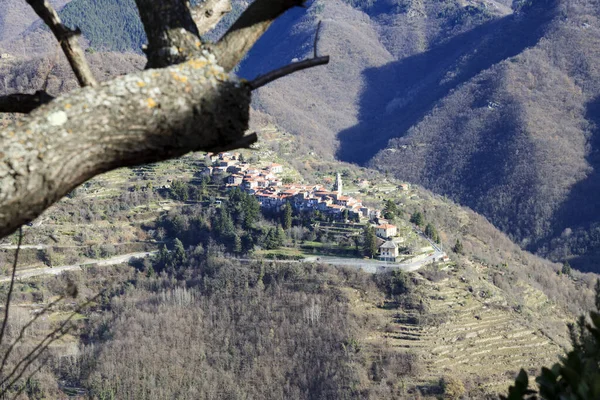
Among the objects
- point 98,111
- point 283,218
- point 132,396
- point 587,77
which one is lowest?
point 132,396

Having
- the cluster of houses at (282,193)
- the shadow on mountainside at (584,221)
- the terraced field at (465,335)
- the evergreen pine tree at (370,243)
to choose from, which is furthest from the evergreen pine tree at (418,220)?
the shadow on mountainside at (584,221)

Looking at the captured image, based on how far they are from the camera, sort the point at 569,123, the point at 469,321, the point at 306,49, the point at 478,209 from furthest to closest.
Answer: the point at 306,49, the point at 569,123, the point at 478,209, the point at 469,321

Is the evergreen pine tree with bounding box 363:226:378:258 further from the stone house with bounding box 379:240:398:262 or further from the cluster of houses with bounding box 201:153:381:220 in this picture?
the cluster of houses with bounding box 201:153:381:220

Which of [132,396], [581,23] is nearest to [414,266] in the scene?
[132,396]

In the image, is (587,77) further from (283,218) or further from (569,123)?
(283,218)

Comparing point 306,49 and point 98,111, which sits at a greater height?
point 306,49

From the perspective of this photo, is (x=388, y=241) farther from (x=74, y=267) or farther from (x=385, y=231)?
(x=74, y=267)

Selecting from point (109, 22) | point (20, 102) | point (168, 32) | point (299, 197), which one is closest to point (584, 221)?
point (299, 197)
